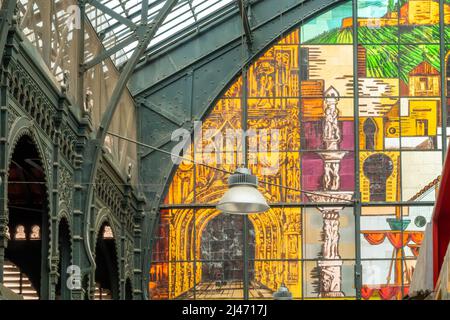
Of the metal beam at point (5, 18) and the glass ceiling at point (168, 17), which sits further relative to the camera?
the glass ceiling at point (168, 17)

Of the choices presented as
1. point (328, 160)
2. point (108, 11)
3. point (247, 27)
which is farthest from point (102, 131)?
point (328, 160)

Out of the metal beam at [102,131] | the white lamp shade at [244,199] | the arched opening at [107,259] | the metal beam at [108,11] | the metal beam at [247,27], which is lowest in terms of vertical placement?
the arched opening at [107,259]

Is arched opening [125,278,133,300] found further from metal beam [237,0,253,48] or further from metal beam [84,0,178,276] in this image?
metal beam [237,0,253,48]

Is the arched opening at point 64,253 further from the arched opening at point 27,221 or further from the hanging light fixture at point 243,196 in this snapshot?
the hanging light fixture at point 243,196

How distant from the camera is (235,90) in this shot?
1314 inches

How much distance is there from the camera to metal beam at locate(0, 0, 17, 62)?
18.9 meters

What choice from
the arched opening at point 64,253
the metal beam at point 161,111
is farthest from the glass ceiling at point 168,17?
the arched opening at point 64,253

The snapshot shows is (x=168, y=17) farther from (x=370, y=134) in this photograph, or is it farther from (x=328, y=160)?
(x=370, y=134)

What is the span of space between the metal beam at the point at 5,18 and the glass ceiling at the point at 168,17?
1110cm

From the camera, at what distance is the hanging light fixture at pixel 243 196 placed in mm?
20472

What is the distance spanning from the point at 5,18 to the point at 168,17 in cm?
1431

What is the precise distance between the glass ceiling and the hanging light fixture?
398 inches

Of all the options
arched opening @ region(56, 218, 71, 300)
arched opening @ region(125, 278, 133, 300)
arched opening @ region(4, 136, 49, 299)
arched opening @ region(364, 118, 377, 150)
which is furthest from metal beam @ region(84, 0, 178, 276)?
arched opening @ region(364, 118, 377, 150)
